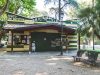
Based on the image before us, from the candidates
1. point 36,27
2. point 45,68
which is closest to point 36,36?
point 36,27

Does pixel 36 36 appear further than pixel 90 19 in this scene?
Yes

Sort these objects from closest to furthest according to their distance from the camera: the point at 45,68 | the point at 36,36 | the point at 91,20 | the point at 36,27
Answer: the point at 45,68 → the point at 91,20 → the point at 36,27 → the point at 36,36

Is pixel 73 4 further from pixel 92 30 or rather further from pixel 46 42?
pixel 92 30

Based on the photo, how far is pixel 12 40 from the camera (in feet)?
94.3

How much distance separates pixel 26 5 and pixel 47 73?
104 ft

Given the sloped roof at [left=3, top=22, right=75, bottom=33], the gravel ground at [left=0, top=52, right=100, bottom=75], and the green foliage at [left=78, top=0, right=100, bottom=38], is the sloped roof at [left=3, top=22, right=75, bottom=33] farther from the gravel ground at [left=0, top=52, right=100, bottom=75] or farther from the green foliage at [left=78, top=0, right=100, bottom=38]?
the gravel ground at [left=0, top=52, right=100, bottom=75]

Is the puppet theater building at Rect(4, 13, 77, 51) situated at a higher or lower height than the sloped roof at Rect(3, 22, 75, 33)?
lower

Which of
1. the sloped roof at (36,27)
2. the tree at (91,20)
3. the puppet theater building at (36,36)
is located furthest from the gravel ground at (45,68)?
the puppet theater building at (36,36)

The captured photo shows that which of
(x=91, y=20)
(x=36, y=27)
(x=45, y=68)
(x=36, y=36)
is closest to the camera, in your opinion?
(x=45, y=68)

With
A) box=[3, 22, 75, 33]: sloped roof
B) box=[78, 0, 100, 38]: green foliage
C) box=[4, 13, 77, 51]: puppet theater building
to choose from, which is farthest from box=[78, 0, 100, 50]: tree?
box=[4, 13, 77, 51]: puppet theater building

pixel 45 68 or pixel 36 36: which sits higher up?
pixel 36 36

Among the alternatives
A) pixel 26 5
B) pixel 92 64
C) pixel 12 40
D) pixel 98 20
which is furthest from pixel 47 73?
pixel 26 5

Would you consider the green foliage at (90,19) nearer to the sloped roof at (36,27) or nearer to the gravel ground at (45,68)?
the gravel ground at (45,68)

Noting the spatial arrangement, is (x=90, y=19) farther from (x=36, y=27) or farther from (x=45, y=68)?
(x=36, y=27)
